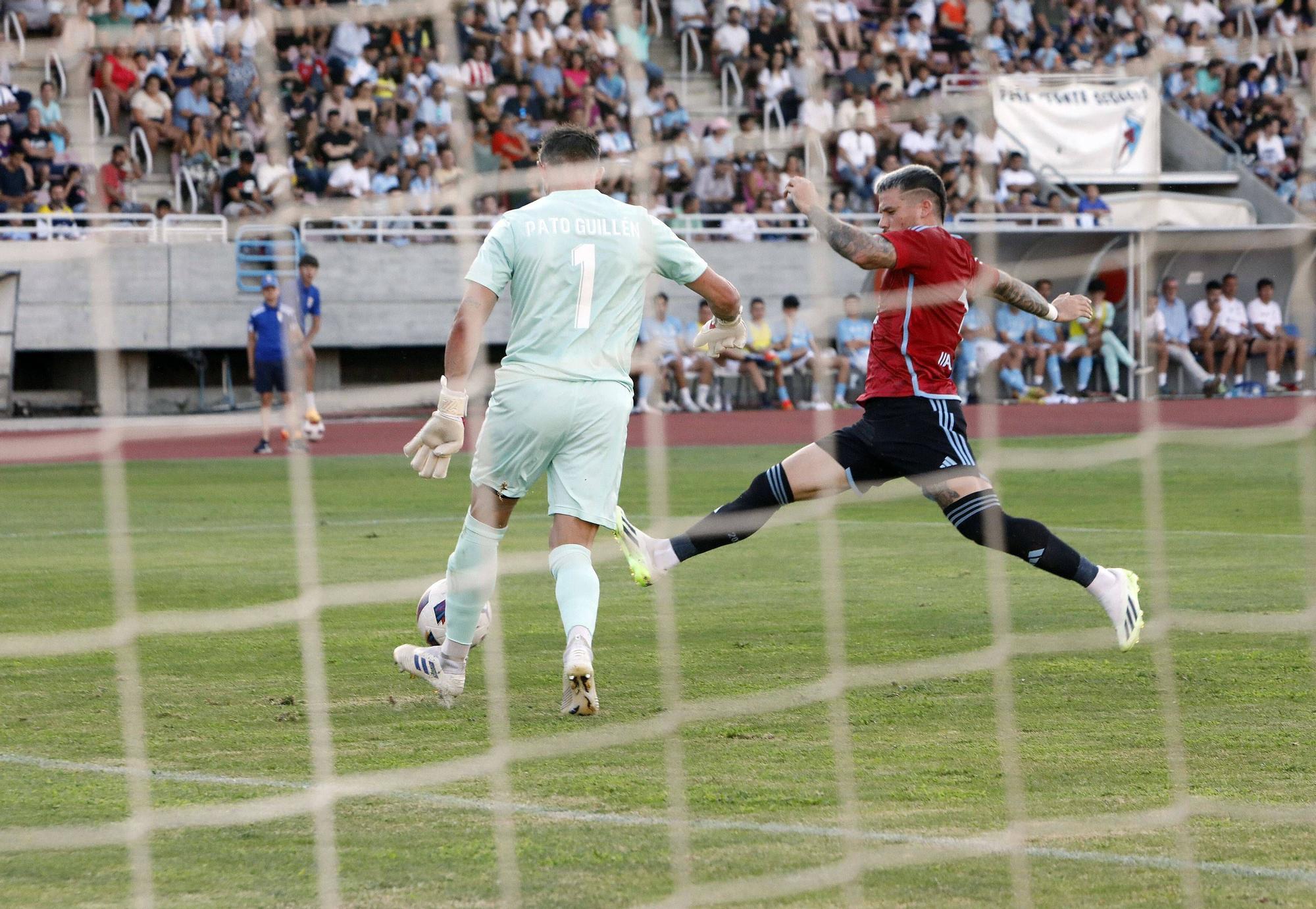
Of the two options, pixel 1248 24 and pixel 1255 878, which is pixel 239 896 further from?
pixel 1248 24

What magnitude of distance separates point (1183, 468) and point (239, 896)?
13162mm

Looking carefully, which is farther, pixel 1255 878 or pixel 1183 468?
pixel 1183 468

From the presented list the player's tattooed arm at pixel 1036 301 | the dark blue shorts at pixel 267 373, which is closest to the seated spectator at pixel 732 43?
the dark blue shorts at pixel 267 373

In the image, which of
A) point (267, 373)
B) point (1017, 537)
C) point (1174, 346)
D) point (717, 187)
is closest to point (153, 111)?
point (267, 373)

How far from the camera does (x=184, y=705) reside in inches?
229

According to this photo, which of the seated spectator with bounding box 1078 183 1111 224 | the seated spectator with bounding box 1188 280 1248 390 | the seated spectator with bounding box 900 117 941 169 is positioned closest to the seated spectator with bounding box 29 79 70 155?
the seated spectator with bounding box 900 117 941 169

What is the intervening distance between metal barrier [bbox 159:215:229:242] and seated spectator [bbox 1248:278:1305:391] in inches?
509

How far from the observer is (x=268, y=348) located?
17547mm

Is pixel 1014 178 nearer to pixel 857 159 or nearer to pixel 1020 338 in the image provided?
pixel 1020 338

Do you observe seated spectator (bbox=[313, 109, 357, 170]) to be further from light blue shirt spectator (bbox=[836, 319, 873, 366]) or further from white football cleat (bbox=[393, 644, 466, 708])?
white football cleat (bbox=[393, 644, 466, 708])

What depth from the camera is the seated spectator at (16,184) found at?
661 inches

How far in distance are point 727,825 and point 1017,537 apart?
280cm

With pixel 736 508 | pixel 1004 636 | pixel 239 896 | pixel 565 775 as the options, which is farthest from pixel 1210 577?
pixel 239 896

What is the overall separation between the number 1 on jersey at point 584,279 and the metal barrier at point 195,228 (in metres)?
13.6
